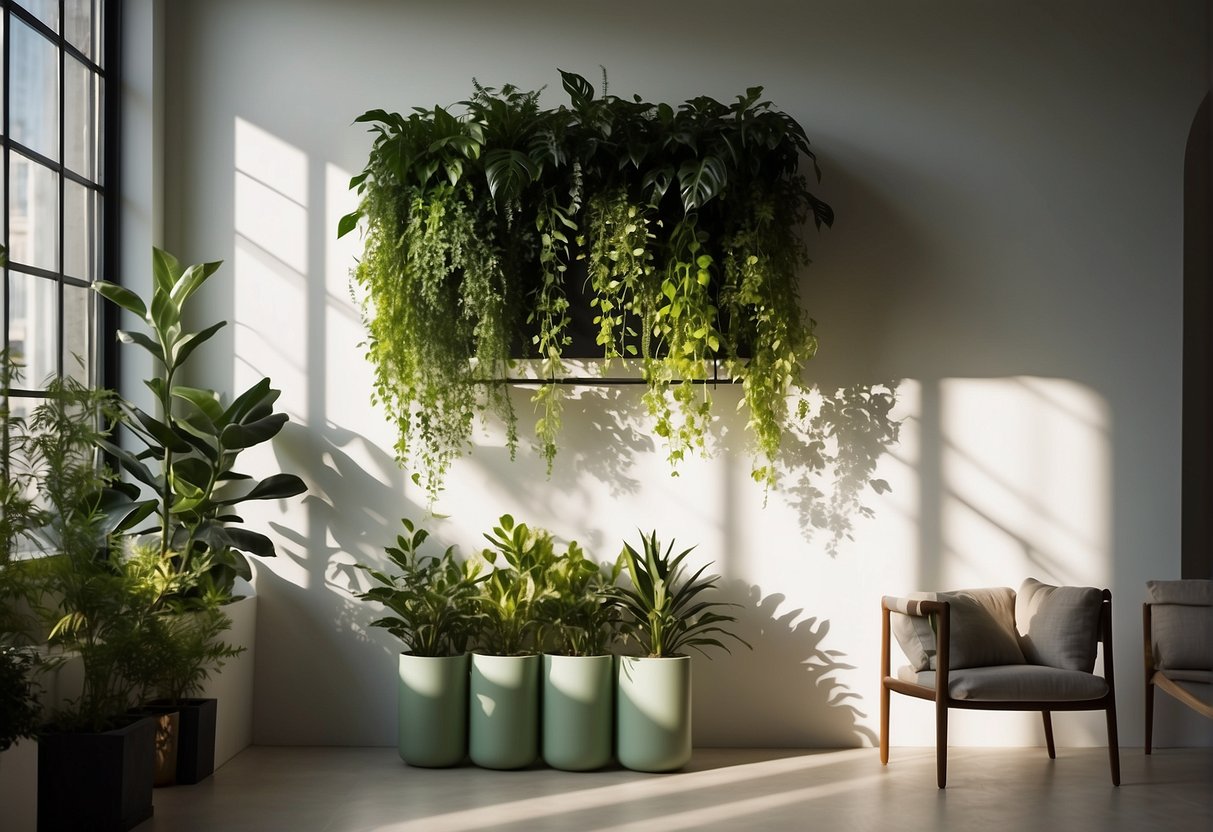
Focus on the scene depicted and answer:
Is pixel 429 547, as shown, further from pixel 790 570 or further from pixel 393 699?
pixel 790 570

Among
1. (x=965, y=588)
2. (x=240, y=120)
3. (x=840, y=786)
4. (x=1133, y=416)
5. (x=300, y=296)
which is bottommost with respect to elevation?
(x=840, y=786)

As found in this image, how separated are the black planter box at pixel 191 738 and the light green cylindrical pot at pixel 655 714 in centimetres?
153

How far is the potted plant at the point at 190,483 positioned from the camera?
159 inches

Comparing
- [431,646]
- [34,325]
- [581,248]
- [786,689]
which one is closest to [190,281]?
[34,325]

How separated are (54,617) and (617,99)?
2.75 m

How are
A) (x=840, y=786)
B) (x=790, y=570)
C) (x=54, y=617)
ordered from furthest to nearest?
(x=790, y=570)
(x=840, y=786)
(x=54, y=617)

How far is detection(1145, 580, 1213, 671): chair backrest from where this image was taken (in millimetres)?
4281

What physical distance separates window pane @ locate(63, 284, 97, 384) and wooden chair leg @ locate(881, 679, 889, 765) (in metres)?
3.36

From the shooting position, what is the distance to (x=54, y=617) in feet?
11.8

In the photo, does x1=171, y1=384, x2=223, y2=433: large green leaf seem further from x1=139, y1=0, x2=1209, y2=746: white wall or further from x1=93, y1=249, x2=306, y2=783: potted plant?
x1=139, y1=0, x2=1209, y2=746: white wall

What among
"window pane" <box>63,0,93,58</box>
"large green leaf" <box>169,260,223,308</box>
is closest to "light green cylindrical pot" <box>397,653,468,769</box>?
"large green leaf" <box>169,260,223,308</box>

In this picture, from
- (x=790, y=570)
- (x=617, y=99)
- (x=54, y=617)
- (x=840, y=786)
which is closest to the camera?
(x=54, y=617)

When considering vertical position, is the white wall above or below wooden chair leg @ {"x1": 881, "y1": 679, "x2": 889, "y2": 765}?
above

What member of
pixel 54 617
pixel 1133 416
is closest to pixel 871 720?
pixel 1133 416
